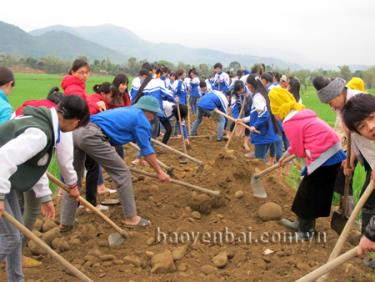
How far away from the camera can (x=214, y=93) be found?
816cm

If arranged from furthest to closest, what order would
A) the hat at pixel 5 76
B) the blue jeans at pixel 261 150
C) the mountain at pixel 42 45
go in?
the mountain at pixel 42 45
the blue jeans at pixel 261 150
the hat at pixel 5 76

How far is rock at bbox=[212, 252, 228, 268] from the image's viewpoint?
3.34 metres

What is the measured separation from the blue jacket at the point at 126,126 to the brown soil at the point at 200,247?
94 centimetres

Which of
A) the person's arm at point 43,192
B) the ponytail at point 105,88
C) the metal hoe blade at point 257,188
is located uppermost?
the ponytail at point 105,88

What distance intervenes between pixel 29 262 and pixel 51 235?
15.6 inches

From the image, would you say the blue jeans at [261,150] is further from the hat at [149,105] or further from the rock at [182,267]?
the rock at [182,267]

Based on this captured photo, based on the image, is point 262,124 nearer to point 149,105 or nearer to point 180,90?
point 149,105

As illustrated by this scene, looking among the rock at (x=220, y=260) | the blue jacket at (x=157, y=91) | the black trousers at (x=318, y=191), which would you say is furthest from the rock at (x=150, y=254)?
the blue jacket at (x=157, y=91)

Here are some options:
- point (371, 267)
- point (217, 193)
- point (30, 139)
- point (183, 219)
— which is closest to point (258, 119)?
point (217, 193)

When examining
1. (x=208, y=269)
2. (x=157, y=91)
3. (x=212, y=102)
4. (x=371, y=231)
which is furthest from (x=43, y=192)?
(x=212, y=102)

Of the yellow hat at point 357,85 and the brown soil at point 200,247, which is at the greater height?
the yellow hat at point 357,85

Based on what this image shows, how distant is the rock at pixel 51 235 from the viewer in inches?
144

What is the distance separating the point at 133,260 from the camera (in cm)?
334

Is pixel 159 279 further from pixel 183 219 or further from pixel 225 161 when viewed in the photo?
pixel 225 161
